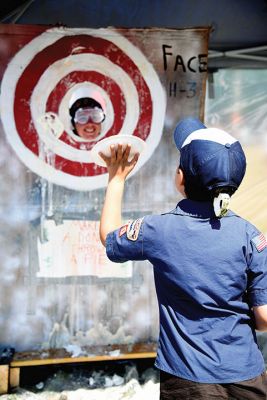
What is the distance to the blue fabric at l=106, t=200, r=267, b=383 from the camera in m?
1.56

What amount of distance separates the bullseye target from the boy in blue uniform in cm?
163

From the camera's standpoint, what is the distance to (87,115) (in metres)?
3.18

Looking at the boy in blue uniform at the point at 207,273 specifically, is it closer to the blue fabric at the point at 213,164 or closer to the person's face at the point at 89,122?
the blue fabric at the point at 213,164

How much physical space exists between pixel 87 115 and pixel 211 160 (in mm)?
1817

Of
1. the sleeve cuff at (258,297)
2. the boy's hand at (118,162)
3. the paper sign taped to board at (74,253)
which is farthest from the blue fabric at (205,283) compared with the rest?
the paper sign taped to board at (74,253)

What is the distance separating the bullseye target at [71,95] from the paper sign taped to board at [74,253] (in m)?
0.30

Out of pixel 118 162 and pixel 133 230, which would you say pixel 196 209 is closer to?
pixel 133 230

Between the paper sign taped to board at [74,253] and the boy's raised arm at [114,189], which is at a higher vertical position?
the boy's raised arm at [114,189]

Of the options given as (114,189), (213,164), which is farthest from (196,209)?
(114,189)

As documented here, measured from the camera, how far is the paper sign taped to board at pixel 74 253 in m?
3.23

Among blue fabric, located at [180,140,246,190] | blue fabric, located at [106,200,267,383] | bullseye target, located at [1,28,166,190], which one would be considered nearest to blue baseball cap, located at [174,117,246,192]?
blue fabric, located at [180,140,246,190]

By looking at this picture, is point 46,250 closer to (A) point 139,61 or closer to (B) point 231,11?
(A) point 139,61

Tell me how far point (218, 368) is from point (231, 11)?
2508 mm

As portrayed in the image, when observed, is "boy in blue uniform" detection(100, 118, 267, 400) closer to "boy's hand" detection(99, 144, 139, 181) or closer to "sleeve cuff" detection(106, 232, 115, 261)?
"sleeve cuff" detection(106, 232, 115, 261)
